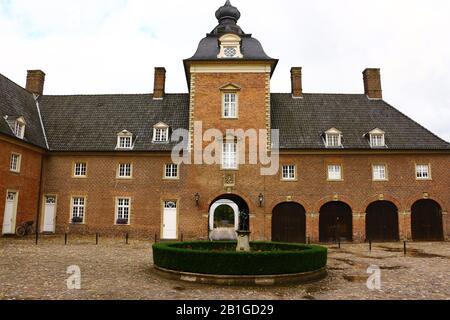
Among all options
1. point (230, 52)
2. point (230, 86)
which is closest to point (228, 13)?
point (230, 52)

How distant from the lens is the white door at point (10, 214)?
72.5ft

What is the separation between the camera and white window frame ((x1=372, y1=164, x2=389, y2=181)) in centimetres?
2467

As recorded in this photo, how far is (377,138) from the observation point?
25.2m

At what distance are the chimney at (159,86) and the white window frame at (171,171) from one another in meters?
6.54

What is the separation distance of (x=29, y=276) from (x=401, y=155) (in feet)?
73.6

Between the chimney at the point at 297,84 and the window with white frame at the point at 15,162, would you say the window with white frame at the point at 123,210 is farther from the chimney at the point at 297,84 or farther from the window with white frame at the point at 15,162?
the chimney at the point at 297,84

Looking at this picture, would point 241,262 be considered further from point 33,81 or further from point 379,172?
point 33,81

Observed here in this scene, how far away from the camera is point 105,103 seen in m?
28.9

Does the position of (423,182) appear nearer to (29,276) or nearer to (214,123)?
(214,123)

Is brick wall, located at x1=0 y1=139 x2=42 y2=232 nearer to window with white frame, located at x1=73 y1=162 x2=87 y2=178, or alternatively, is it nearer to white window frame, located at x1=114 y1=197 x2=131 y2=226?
window with white frame, located at x1=73 y1=162 x2=87 y2=178

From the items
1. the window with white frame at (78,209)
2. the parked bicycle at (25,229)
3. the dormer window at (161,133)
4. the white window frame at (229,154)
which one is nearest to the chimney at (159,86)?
the dormer window at (161,133)

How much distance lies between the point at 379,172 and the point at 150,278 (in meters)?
18.4
